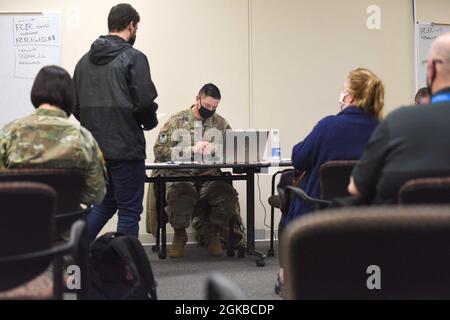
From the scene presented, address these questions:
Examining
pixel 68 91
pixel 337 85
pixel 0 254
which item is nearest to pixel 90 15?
pixel 337 85

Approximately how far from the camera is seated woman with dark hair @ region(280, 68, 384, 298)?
2.71 m

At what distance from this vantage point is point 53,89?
7.95ft

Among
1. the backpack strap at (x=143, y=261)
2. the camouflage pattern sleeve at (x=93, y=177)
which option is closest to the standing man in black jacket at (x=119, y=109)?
the backpack strap at (x=143, y=261)

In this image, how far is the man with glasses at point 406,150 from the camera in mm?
1409

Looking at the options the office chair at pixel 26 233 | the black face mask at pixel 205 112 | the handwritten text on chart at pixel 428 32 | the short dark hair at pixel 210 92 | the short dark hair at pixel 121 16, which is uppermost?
the handwritten text on chart at pixel 428 32

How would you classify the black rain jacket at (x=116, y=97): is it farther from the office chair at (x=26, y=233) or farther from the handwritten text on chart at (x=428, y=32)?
the handwritten text on chart at (x=428, y=32)

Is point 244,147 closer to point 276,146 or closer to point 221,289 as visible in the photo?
point 276,146

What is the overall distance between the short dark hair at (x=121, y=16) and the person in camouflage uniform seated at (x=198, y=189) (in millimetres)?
1196

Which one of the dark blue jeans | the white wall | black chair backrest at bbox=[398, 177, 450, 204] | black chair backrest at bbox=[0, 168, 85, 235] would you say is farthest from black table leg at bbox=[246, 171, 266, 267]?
black chair backrest at bbox=[398, 177, 450, 204]

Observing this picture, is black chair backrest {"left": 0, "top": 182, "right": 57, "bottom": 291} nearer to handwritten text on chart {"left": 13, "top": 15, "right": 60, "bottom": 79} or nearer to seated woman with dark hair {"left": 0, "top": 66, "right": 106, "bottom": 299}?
seated woman with dark hair {"left": 0, "top": 66, "right": 106, "bottom": 299}

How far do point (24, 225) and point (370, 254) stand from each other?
98 centimetres

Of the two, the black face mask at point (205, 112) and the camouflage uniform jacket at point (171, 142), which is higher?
the black face mask at point (205, 112)
